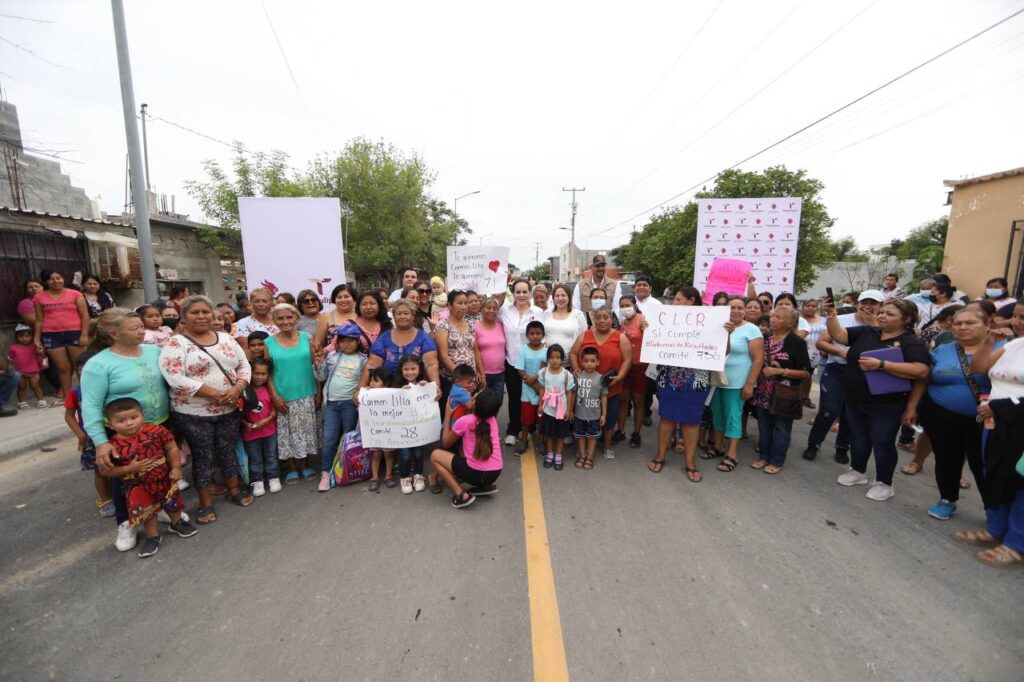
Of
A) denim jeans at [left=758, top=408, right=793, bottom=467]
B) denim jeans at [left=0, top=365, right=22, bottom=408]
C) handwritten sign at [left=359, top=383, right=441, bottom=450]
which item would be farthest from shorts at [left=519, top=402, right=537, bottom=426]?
denim jeans at [left=0, top=365, right=22, bottom=408]

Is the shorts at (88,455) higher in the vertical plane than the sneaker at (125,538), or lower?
higher

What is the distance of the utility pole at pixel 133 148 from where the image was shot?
712cm

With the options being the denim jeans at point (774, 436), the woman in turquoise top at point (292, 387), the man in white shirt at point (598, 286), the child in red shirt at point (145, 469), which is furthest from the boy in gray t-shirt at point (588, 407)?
the child in red shirt at point (145, 469)

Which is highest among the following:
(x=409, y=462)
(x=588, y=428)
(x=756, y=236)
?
(x=756, y=236)

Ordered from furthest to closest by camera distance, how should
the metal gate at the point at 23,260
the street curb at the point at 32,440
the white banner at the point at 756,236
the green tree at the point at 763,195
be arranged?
the green tree at the point at 763,195 → the metal gate at the point at 23,260 → the white banner at the point at 756,236 → the street curb at the point at 32,440

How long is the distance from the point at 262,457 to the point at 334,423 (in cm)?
70

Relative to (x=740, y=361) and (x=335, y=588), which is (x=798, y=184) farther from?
(x=335, y=588)

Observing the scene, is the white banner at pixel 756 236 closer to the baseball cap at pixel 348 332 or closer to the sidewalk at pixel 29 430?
the baseball cap at pixel 348 332

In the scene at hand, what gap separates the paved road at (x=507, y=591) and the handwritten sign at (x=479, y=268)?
392 cm

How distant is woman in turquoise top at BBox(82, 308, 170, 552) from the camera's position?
3.00m

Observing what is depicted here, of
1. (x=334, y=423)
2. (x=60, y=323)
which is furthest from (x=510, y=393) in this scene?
(x=60, y=323)

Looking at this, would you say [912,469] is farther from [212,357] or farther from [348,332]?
[212,357]

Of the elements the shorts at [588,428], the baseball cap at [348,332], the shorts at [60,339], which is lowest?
the shorts at [588,428]

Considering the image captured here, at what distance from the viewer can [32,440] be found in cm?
537
